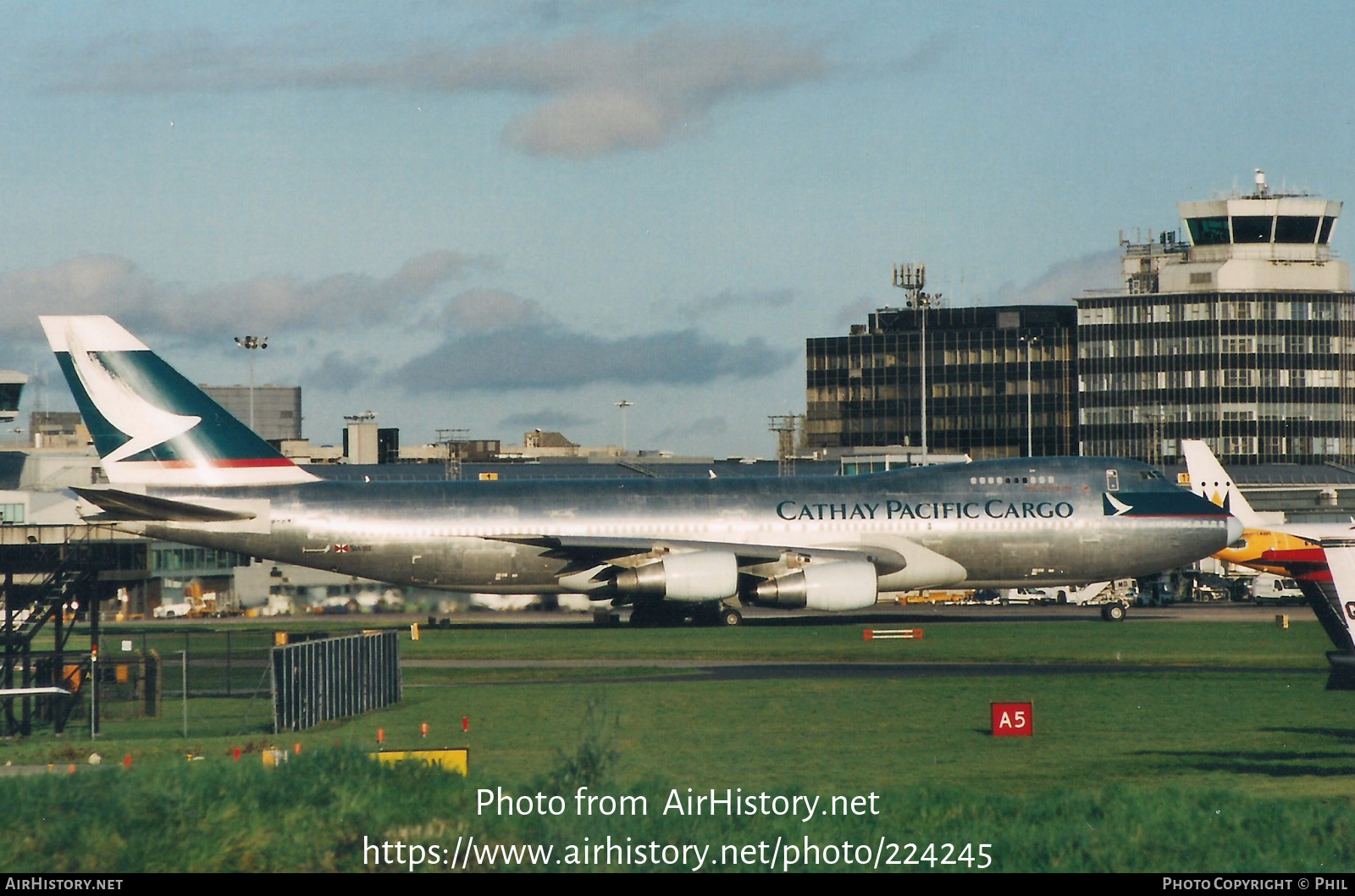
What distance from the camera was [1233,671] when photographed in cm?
4316

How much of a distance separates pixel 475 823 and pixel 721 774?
807 centimetres

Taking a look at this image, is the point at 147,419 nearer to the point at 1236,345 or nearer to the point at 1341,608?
the point at 1341,608

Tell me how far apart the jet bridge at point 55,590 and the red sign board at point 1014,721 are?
21254 mm

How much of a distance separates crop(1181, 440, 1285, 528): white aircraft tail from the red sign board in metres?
52.4

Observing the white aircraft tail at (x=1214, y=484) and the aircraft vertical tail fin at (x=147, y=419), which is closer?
the aircraft vertical tail fin at (x=147, y=419)

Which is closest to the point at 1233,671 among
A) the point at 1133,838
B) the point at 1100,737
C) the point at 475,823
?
the point at 1100,737

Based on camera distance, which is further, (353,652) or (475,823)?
(353,652)

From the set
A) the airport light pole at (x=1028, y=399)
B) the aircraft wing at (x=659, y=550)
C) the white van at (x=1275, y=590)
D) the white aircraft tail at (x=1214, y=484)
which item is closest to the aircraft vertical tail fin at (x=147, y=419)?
the aircraft wing at (x=659, y=550)

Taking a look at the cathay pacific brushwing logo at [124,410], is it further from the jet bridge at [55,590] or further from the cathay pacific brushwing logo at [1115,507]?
the cathay pacific brushwing logo at [1115,507]

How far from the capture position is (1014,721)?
30.1 meters

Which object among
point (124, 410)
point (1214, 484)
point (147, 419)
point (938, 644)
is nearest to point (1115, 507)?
point (938, 644)

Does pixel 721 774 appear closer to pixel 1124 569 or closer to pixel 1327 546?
pixel 1327 546

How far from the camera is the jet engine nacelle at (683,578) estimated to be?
6022 centimetres

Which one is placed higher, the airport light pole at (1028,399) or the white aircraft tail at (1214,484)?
the airport light pole at (1028,399)
